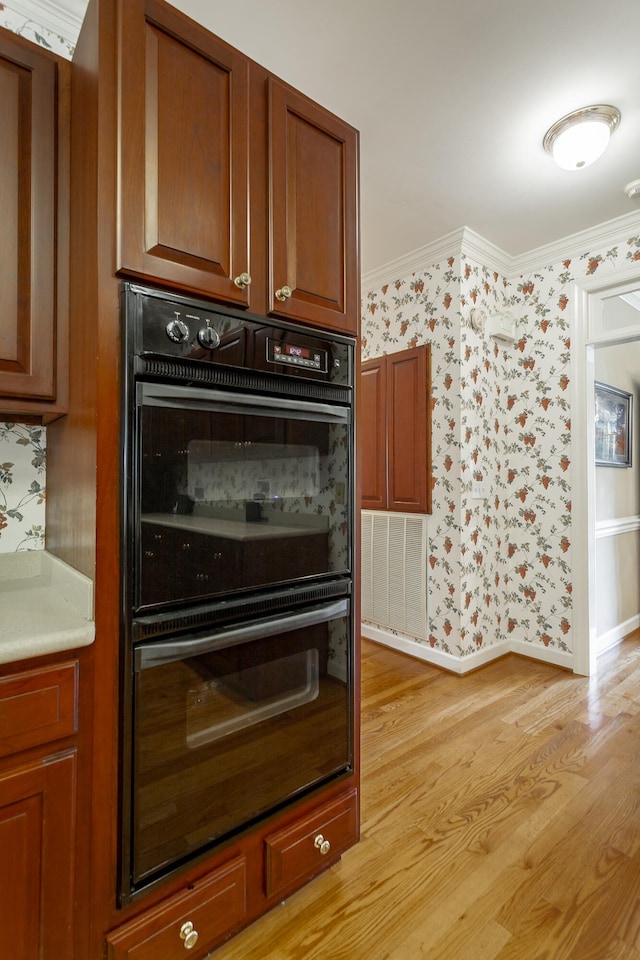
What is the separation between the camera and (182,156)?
44.2 inches

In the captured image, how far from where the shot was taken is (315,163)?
1.41m

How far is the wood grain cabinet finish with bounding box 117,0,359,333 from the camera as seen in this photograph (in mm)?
1056

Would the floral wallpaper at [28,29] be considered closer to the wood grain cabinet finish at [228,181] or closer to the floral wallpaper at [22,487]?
the wood grain cabinet finish at [228,181]

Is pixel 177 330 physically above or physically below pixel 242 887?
above

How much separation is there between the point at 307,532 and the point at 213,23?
174 cm

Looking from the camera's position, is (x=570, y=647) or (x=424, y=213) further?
(x=570, y=647)

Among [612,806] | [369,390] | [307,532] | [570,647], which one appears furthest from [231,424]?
[570,647]

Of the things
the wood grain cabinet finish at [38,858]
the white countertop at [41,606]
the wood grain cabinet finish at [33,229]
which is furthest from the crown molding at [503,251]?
the wood grain cabinet finish at [38,858]

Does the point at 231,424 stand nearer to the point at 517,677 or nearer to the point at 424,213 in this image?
the point at 424,213

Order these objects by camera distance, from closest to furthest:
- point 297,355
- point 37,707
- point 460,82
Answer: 1. point 37,707
2. point 297,355
3. point 460,82

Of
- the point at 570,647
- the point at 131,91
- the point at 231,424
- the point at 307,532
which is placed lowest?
the point at 570,647

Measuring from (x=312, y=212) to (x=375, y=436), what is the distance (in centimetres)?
221

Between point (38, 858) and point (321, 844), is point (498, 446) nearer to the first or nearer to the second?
point (321, 844)

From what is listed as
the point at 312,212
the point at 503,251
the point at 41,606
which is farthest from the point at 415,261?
the point at 41,606
